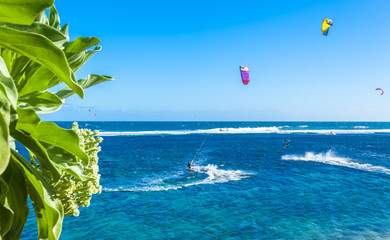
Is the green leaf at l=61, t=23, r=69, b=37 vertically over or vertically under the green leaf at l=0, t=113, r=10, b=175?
over

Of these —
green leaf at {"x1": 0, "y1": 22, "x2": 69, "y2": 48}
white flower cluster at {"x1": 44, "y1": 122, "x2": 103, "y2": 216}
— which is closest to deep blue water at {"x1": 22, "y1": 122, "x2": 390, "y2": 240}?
white flower cluster at {"x1": 44, "y1": 122, "x2": 103, "y2": 216}

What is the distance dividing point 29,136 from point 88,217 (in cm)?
1469

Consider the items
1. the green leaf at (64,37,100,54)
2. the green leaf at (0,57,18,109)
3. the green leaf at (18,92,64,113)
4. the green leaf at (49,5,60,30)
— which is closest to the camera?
the green leaf at (0,57,18,109)

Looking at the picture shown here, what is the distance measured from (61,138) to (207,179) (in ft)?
70.9

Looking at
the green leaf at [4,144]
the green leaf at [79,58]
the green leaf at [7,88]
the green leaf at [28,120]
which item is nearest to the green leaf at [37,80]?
the green leaf at [79,58]

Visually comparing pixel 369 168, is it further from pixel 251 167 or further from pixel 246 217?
pixel 246 217

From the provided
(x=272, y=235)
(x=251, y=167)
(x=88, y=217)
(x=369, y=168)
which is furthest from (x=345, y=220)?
(x=369, y=168)

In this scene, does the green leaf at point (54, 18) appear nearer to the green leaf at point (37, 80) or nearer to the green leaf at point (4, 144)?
the green leaf at point (37, 80)

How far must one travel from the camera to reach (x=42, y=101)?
1507mm

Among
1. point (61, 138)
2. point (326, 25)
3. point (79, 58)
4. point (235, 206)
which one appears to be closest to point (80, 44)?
point (79, 58)

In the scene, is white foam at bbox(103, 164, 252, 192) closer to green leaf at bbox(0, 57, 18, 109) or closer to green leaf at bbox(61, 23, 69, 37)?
green leaf at bbox(61, 23, 69, 37)

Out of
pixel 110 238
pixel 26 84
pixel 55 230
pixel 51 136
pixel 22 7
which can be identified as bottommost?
pixel 110 238

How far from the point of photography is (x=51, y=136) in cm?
124

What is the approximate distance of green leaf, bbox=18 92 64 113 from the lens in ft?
4.84
